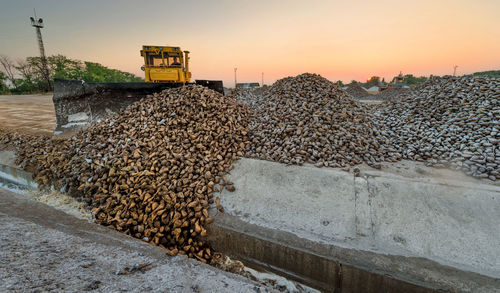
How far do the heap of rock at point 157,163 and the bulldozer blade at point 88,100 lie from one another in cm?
45

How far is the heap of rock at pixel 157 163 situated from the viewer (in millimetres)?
2357

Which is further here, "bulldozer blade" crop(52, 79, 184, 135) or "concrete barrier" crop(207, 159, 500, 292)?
"bulldozer blade" crop(52, 79, 184, 135)

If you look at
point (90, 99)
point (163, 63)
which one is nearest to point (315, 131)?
point (90, 99)

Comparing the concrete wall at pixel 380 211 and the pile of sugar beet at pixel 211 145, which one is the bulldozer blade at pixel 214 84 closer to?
the pile of sugar beet at pixel 211 145

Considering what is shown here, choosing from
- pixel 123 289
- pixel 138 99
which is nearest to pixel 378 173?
pixel 123 289

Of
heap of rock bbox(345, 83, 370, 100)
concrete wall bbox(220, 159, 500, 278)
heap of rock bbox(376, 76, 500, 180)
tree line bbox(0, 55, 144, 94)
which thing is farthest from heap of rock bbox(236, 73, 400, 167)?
tree line bbox(0, 55, 144, 94)

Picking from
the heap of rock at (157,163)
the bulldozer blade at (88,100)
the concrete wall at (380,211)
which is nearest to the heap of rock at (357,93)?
the heap of rock at (157,163)

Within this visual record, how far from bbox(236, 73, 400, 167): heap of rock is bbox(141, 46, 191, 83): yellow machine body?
14.1ft

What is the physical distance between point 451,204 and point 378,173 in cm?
73

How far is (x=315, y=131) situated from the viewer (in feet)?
11.0

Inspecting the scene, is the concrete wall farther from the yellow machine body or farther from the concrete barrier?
the yellow machine body

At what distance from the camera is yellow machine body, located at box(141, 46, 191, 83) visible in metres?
7.06

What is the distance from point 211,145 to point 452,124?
4007mm

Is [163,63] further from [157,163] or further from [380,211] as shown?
[380,211]
